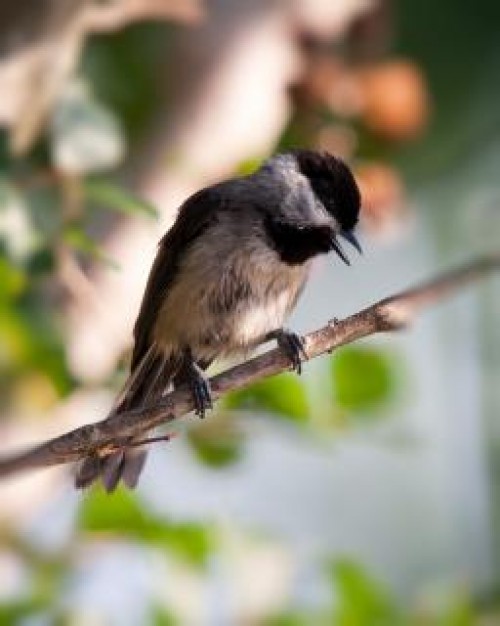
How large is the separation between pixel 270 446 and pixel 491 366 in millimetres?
476

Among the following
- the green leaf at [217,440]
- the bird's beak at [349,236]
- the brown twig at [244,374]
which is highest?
the green leaf at [217,440]

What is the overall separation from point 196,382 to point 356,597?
2.24 feet

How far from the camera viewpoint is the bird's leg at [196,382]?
4.62 feet

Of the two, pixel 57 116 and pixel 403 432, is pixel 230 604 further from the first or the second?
pixel 57 116

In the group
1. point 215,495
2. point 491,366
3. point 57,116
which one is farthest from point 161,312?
point 491,366

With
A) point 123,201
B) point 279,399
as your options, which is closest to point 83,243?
point 123,201

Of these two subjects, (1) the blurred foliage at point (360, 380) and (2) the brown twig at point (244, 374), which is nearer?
(2) the brown twig at point (244, 374)

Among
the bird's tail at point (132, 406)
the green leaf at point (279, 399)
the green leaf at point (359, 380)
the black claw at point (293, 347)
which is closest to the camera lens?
the black claw at point (293, 347)

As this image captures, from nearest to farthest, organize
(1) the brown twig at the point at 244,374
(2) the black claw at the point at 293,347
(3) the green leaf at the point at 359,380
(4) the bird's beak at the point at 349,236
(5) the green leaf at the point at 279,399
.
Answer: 1. (1) the brown twig at the point at 244,374
2. (2) the black claw at the point at 293,347
3. (4) the bird's beak at the point at 349,236
4. (5) the green leaf at the point at 279,399
5. (3) the green leaf at the point at 359,380

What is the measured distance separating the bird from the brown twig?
39cm

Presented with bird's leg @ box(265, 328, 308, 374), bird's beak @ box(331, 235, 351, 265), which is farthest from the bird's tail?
bird's beak @ box(331, 235, 351, 265)

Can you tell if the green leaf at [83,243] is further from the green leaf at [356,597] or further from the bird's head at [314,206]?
the green leaf at [356,597]

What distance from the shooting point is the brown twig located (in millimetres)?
1178

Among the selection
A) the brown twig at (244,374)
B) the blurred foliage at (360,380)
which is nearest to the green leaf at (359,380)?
the blurred foliage at (360,380)
